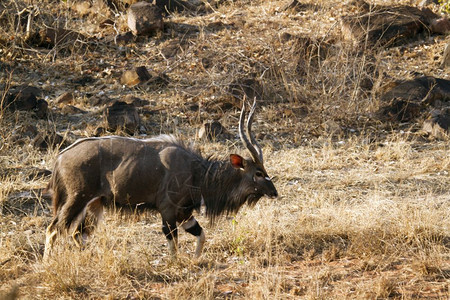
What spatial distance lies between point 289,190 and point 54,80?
6.56 metres

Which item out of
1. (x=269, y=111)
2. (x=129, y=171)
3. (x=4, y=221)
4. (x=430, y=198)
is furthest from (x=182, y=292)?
(x=269, y=111)

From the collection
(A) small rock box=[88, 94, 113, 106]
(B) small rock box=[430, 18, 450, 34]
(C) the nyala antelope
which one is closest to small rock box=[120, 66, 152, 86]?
(A) small rock box=[88, 94, 113, 106]

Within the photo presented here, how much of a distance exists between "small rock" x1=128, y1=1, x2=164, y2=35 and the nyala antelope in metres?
8.62

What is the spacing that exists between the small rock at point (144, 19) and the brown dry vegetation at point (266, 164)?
0.28m

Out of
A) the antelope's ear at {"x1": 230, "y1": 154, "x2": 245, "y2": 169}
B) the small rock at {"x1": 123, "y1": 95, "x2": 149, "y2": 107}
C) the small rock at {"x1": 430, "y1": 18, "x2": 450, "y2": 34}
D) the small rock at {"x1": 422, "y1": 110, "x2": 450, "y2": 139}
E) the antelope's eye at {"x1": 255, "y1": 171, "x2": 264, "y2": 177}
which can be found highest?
the small rock at {"x1": 430, "y1": 18, "x2": 450, "y2": 34}

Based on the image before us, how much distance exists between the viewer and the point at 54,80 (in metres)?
13.3

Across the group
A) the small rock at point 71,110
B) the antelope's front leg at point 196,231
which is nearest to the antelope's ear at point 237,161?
the antelope's front leg at point 196,231

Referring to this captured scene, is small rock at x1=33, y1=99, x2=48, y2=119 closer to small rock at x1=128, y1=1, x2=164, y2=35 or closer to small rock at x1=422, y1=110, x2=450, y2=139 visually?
small rock at x1=128, y1=1, x2=164, y2=35

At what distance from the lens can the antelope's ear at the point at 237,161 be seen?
6473mm

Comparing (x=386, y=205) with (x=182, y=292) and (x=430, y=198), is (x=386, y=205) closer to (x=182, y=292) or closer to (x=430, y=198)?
(x=430, y=198)

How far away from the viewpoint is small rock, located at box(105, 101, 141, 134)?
10719 mm

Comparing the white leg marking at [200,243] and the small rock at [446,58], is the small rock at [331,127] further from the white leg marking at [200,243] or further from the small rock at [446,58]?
the white leg marking at [200,243]

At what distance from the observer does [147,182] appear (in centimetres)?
621

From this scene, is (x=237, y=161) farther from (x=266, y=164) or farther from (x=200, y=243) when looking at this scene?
(x=266, y=164)
